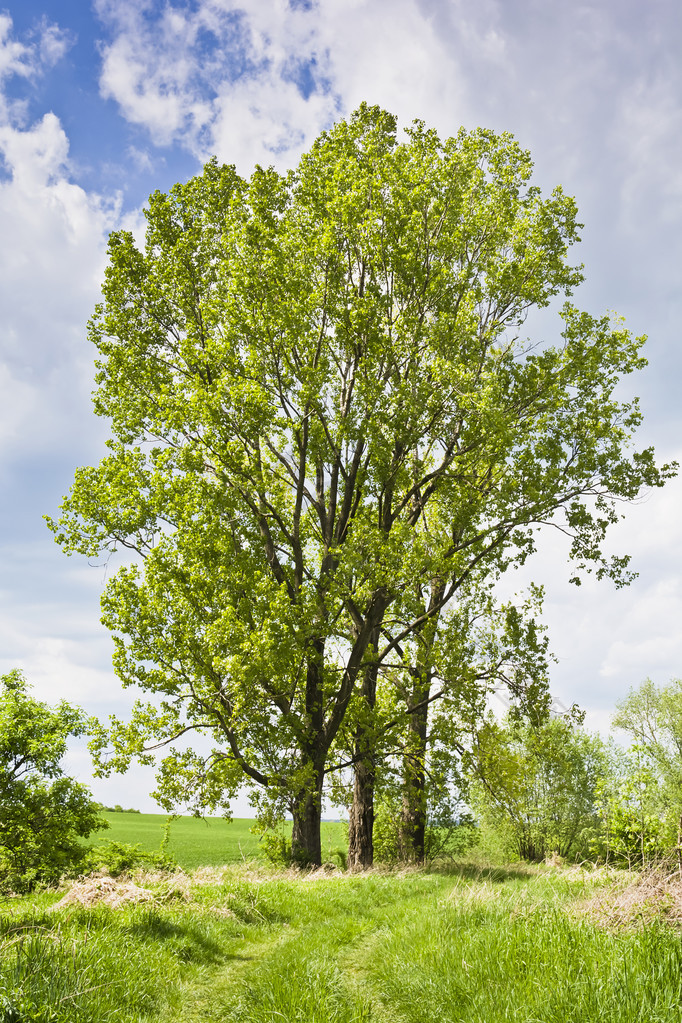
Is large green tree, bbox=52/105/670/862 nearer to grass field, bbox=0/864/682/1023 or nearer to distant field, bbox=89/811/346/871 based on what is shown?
grass field, bbox=0/864/682/1023

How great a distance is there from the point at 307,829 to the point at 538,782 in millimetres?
22992

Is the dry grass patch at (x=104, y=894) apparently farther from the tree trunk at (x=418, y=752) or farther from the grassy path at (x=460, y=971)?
the tree trunk at (x=418, y=752)

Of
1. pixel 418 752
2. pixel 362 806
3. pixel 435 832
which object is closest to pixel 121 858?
pixel 362 806

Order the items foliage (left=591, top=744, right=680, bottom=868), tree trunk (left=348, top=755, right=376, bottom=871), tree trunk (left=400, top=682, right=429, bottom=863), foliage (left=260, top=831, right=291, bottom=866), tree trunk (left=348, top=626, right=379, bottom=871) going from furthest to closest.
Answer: tree trunk (left=400, top=682, right=429, bottom=863) < tree trunk (left=348, top=755, right=376, bottom=871) < tree trunk (left=348, top=626, right=379, bottom=871) < foliage (left=260, top=831, right=291, bottom=866) < foliage (left=591, top=744, right=680, bottom=868)

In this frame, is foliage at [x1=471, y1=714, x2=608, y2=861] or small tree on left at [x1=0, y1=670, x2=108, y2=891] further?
foliage at [x1=471, y1=714, x2=608, y2=861]

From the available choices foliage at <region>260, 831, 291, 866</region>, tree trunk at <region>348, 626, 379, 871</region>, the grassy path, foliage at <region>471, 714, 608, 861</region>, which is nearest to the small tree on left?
foliage at <region>260, 831, 291, 866</region>

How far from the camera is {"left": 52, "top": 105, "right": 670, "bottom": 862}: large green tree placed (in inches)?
595

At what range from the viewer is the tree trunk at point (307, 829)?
15.8 meters

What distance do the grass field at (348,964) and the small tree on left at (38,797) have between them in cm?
718

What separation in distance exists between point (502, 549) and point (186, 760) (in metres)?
10.1

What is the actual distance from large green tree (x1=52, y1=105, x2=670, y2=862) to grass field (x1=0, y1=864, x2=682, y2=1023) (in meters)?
6.93

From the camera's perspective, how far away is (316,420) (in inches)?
695

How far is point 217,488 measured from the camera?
53.6ft

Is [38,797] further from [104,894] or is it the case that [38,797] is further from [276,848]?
[104,894]
